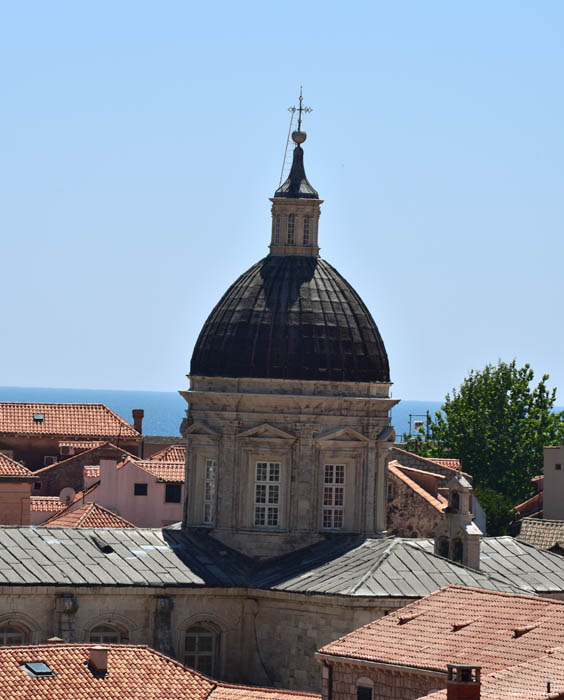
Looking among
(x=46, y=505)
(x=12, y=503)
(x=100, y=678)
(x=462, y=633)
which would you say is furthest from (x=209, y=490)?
(x=46, y=505)

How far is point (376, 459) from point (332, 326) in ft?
13.8

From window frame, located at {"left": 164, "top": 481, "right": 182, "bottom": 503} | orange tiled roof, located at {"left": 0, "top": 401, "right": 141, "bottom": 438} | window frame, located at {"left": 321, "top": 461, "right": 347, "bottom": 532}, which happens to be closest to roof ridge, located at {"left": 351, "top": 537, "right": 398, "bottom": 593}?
window frame, located at {"left": 321, "top": 461, "right": 347, "bottom": 532}

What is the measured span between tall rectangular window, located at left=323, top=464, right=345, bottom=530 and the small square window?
3042 cm

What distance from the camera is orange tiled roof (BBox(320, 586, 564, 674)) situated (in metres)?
55.3

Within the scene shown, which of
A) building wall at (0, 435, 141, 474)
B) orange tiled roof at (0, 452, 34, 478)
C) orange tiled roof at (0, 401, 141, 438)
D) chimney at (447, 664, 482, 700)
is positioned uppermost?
orange tiled roof at (0, 401, 141, 438)

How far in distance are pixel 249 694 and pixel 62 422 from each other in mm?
62519

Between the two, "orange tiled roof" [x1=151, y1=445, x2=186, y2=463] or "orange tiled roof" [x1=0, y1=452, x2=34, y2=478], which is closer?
"orange tiled roof" [x1=0, y1=452, x2=34, y2=478]

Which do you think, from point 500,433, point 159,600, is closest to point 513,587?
point 159,600

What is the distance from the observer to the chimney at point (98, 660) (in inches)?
2322

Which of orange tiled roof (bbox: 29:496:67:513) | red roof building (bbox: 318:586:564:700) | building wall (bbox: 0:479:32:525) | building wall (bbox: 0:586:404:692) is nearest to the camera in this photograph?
red roof building (bbox: 318:586:564:700)

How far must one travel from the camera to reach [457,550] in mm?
71312

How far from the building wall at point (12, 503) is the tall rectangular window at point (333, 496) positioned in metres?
26.8

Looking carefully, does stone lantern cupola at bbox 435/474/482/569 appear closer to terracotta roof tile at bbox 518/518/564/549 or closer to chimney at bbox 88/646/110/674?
chimney at bbox 88/646/110/674

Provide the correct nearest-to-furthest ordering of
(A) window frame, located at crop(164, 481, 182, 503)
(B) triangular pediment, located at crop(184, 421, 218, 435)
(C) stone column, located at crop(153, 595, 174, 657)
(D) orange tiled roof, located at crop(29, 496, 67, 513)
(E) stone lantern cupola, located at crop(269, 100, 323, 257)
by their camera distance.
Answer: (C) stone column, located at crop(153, 595, 174, 657)
(B) triangular pediment, located at crop(184, 421, 218, 435)
(E) stone lantern cupola, located at crop(269, 100, 323, 257)
(D) orange tiled roof, located at crop(29, 496, 67, 513)
(A) window frame, located at crop(164, 481, 182, 503)
